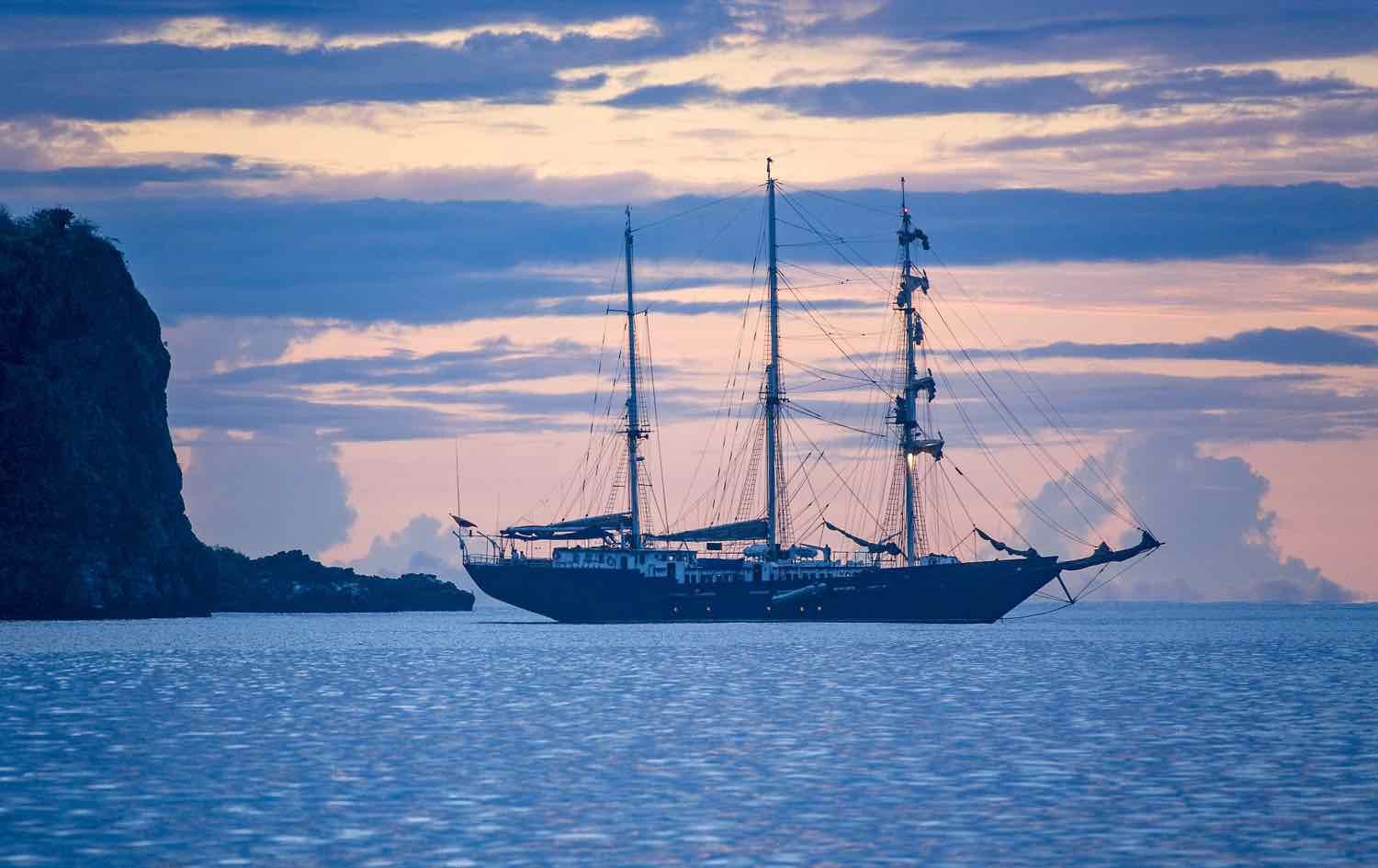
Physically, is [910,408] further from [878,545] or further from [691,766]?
[691,766]

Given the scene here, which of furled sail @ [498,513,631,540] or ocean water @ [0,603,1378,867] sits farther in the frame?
furled sail @ [498,513,631,540]

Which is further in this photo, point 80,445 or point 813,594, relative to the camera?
point 80,445

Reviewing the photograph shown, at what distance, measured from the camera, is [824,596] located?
159 meters

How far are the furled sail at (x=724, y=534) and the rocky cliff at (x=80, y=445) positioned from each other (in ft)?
175

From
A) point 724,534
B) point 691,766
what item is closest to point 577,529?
point 724,534

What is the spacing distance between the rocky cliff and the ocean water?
80866 mm

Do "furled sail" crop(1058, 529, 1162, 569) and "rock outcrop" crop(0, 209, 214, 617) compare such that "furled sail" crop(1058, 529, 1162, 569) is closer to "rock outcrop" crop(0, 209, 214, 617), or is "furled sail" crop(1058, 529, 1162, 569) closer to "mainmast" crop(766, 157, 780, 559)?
"mainmast" crop(766, 157, 780, 559)

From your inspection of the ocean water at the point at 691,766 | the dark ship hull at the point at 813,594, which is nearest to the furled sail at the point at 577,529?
the dark ship hull at the point at 813,594

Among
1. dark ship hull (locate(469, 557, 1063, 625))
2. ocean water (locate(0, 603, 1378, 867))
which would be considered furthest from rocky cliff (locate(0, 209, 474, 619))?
ocean water (locate(0, 603, 1378, 867))

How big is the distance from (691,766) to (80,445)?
5586 inches

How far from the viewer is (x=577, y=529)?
567ft

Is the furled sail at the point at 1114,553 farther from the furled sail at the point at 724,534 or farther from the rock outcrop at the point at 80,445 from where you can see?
the rock outcrop at the point at 80,445

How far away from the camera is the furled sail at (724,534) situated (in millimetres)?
160500

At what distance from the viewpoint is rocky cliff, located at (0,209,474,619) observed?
169 metres
